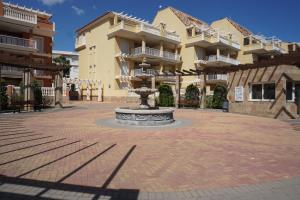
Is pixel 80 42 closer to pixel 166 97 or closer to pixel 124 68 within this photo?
pixel 124 68

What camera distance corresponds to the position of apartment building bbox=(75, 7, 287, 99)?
121 ft

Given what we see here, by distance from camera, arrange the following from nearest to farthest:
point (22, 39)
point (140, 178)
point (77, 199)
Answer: point (77, 199), point (140, 178), point (22, 39)

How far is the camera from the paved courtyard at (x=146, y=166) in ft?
15.4

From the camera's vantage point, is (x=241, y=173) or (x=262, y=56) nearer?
(x=241, y=173)

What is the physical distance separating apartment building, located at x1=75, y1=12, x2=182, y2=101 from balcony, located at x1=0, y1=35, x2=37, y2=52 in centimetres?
945

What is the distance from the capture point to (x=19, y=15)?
31031 mm

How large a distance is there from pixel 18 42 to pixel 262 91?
27.9 m

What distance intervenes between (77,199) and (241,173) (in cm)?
346

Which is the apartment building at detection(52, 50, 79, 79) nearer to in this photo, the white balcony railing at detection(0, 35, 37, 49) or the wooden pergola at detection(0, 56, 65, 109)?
the white balcony railing at detection(0, 35, 37, 49)

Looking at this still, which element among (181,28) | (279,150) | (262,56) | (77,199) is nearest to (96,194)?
(77,199)

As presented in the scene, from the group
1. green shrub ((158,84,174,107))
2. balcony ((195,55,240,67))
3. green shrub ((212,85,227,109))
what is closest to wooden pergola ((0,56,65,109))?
green shrub ((158,84,174,107))

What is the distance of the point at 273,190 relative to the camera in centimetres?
481

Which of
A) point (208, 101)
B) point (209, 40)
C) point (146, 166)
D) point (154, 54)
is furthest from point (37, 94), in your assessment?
point (209, 40)

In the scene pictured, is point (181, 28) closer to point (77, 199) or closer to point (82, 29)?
point (82, 29)
